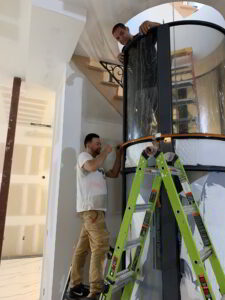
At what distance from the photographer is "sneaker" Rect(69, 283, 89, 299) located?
1.76 m

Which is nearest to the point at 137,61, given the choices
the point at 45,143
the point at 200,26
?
the point at 200,26

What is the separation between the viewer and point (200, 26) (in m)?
1.63

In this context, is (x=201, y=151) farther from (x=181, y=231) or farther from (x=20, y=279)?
(x=20, y=279)

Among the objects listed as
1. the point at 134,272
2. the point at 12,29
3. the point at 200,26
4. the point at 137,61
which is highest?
the point at 12,29

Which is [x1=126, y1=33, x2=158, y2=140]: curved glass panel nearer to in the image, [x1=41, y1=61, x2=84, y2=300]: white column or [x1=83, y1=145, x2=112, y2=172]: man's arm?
[x1=83, y1=145, x2=112, y2=172]: man's arm

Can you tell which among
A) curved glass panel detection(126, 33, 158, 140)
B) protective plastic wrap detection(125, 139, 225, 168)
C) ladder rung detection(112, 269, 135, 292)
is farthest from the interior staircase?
ladder rung detection(112, 269, 135, 292)

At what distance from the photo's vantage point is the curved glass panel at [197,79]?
1.50 meters

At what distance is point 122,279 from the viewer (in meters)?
1.28

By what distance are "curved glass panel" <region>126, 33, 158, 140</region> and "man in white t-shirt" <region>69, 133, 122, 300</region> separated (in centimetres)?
33

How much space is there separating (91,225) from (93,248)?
0.17 metres

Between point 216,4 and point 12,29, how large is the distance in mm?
1927

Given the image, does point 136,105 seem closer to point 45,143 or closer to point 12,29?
point 12,29

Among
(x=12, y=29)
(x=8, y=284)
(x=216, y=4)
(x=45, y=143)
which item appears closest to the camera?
(x=216, y=4)

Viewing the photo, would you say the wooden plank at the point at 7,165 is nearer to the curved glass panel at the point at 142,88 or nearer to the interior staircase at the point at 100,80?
the interior staircase at the point at 100,80
